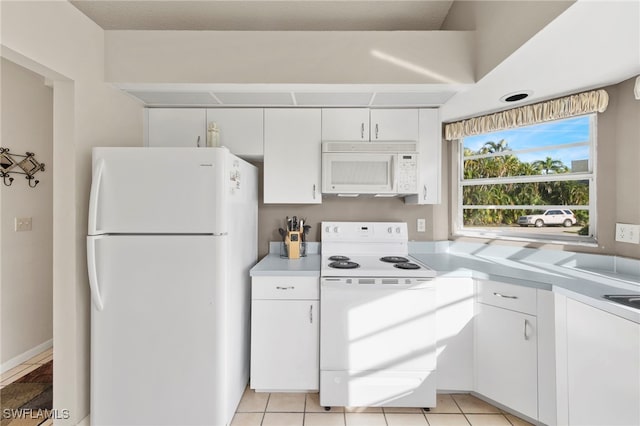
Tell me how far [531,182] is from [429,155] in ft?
2.80

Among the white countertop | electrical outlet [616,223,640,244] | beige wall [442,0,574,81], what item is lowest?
the white countertop

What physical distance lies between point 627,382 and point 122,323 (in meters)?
2.54

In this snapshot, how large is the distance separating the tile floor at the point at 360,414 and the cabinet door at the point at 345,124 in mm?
1991

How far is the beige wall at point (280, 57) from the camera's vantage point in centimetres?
185

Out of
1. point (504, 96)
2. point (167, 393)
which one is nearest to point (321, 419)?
point (167, 393)

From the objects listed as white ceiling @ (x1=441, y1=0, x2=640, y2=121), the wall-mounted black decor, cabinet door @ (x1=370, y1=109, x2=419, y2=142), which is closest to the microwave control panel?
cabinet door @ (x1=370, y1=109, x2=419, y2=142)

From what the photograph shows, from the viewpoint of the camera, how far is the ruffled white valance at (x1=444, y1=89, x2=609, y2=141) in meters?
1.85

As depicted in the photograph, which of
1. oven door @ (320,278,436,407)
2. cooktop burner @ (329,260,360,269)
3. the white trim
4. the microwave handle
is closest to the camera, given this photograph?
oven door @ (320,278,436,407)

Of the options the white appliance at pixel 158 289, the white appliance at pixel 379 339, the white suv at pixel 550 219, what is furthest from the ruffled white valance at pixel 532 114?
the white appliance at pixel 158 289

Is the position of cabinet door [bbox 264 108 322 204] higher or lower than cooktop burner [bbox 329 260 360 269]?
higher

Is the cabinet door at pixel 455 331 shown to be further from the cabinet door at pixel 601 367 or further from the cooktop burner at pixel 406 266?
the cabinet door at pixel 601 367

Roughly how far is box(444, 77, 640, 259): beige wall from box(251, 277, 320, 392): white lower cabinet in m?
1.98

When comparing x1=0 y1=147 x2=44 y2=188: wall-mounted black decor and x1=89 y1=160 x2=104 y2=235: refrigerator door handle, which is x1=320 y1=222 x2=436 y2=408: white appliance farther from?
x1=0 y1=147 x2=44 y2=188: wall-mounted black decor

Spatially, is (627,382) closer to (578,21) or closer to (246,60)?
(578,21)
